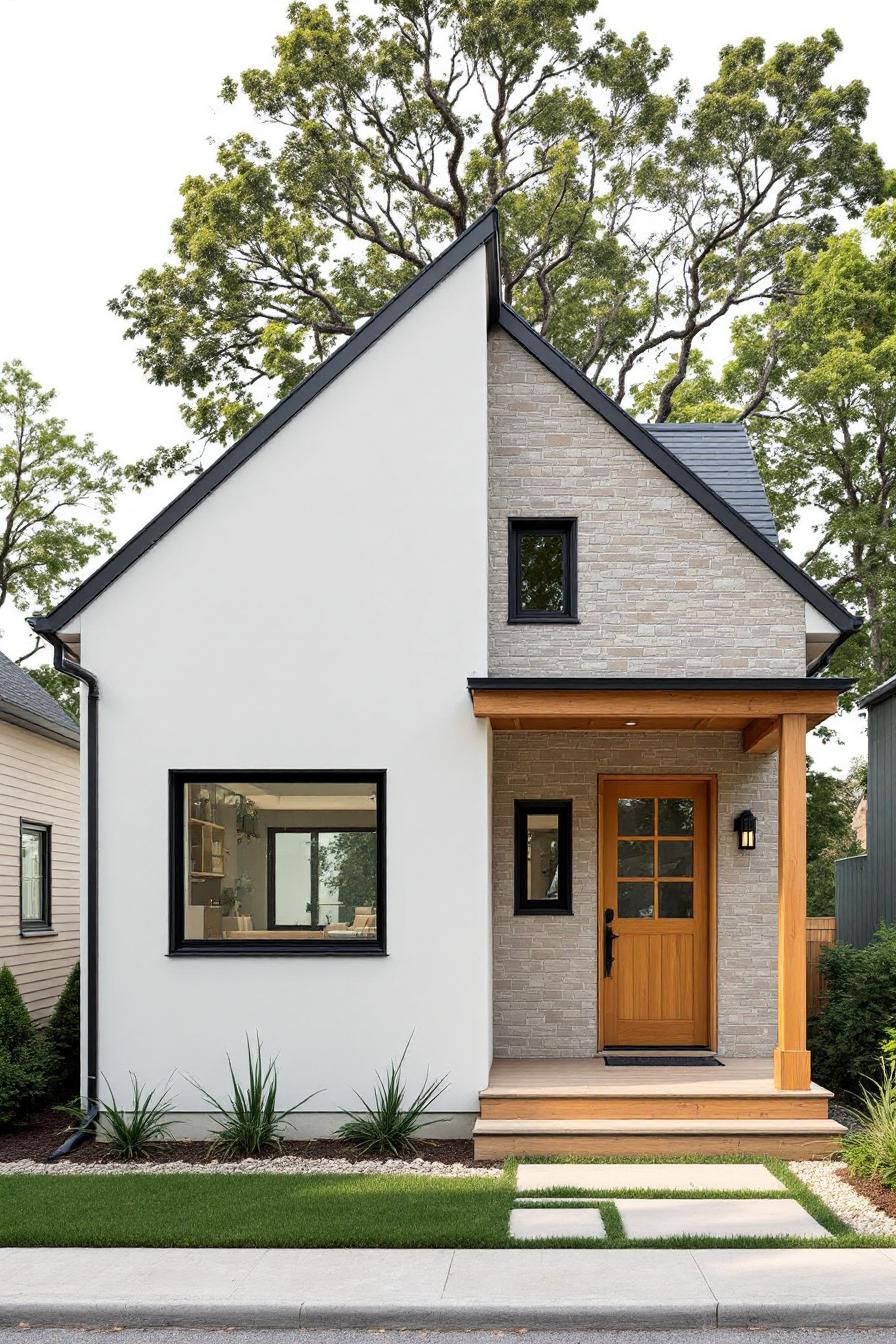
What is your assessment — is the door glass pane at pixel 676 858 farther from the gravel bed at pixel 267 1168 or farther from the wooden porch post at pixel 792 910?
the gravel bed at pixel 267 1168

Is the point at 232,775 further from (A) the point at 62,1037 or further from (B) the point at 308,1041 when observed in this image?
(A) the point at 62,1037

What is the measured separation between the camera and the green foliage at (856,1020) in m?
11.5

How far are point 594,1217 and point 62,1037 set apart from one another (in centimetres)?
641

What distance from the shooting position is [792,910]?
10031 mm

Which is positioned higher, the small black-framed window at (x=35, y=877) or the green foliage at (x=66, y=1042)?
the small black-framed window at (x=35, y=877)

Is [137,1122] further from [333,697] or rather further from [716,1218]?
[716,1218]

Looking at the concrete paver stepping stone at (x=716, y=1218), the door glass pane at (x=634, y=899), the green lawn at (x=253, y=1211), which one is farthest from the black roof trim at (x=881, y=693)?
the green lawn at (x=253, y=1211)

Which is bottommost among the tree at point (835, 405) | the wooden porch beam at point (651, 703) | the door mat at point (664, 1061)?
the door mat at point (664, 1061)

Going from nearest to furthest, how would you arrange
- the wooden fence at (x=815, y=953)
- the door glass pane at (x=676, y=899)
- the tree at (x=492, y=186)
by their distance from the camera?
the door glass pane at (x=676, y=899), the wooden fence at (x=815, y=953), the tree at (x=492, y=186)

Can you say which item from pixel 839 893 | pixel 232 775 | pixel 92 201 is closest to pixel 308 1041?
pixel 232 775

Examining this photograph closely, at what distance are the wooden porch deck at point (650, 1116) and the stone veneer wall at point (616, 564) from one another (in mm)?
3386

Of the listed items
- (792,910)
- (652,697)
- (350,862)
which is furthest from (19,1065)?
(792,910)

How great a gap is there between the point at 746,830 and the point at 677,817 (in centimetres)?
70

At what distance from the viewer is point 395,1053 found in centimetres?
1012
